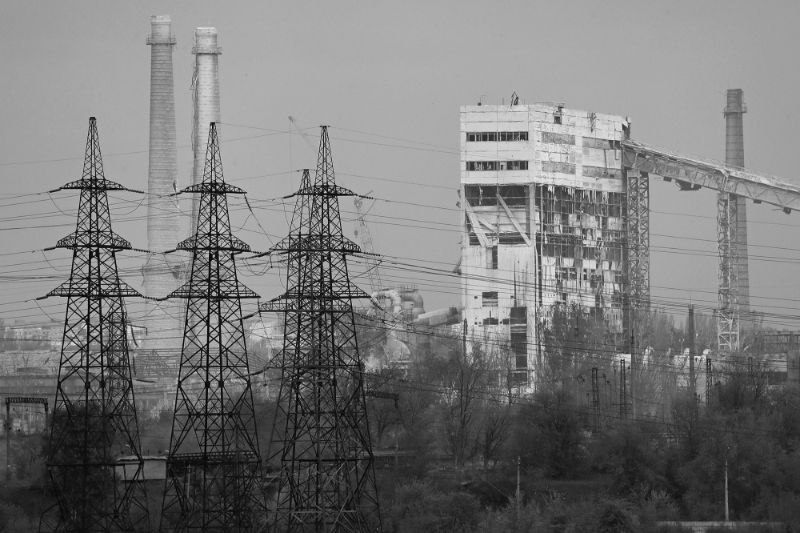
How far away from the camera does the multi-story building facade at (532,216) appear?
86.4 metres

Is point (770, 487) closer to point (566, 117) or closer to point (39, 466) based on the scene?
point (39, 466)

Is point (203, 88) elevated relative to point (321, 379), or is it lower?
elevated

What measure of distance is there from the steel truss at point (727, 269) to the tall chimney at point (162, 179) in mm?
36578

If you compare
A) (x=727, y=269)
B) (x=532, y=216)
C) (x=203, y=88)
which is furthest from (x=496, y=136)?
(x=203, y=88)

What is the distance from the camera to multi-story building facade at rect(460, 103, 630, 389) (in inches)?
3401

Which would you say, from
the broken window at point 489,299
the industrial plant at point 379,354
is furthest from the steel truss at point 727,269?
the broken window at point 489,299

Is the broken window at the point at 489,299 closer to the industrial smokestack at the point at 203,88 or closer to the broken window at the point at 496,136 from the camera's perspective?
the broken window at the point at 496,136

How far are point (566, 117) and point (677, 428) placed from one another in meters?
42.1

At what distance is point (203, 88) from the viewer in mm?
98250

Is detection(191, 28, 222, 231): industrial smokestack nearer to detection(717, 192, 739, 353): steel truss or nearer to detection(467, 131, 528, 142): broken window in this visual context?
detection(467, 131, 528, 142): broken window

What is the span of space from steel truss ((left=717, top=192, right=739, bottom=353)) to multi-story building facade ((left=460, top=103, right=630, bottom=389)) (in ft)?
23.1

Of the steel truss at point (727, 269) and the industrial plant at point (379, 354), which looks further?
the steel truss at point (727, 269)

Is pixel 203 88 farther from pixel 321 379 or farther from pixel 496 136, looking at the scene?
pixel 321 379

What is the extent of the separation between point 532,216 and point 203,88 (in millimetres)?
26492
